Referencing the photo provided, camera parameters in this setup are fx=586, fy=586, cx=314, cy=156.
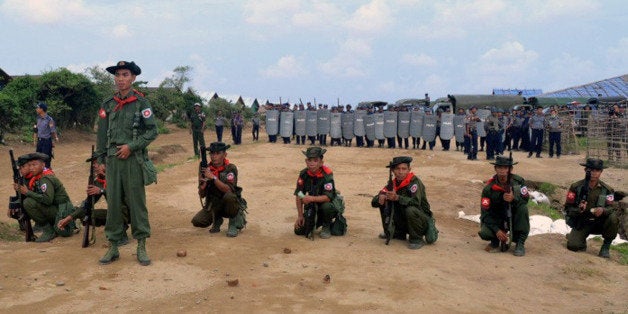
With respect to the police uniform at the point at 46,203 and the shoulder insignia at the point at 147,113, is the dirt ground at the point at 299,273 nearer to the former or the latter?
the police uniform at the point at 46,203

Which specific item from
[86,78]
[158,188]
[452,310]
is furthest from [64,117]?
[452,310]

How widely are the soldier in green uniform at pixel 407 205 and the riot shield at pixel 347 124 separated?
1532 cm

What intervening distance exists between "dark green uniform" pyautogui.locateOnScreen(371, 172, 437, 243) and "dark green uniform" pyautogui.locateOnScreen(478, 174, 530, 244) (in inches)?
27.9

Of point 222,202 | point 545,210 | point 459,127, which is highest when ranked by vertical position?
point 459,127

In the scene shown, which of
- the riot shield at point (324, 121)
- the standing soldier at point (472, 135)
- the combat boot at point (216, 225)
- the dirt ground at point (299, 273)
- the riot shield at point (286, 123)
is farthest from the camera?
the riot shield at point (286, 123)

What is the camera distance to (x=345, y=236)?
7.75 meters

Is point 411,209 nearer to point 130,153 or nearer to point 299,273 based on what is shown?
point 299,273

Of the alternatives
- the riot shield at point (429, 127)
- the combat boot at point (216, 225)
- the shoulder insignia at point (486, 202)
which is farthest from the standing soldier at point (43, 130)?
the riot shield at point (429, 127)

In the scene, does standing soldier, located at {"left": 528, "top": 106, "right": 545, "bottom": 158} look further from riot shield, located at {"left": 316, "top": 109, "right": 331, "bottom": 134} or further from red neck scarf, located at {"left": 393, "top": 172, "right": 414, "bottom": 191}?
red neck scarf, located at {"left": 393, "top": 172, "right": 414, "bottom": 191}

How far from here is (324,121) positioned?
75.4ft

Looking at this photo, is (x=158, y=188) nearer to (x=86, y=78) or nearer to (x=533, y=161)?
(x=533, y=161)

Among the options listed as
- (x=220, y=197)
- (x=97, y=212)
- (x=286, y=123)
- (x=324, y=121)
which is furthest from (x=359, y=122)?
(x=97, y=212)

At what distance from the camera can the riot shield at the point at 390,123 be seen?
2183 cm

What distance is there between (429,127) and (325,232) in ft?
48.1
